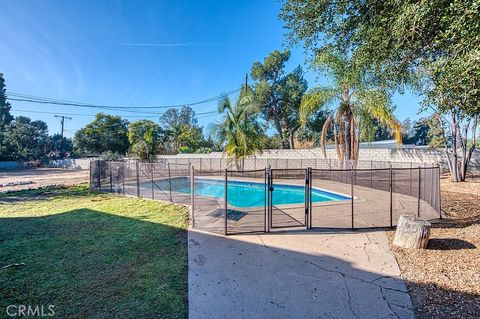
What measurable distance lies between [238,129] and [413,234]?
11351 millimetres

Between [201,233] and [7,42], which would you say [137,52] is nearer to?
[7,42]

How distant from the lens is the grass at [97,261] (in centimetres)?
283

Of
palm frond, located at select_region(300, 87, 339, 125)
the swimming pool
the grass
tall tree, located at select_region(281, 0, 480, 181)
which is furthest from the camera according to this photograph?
palm frond, located at select_region(300, 87, 339, 125)

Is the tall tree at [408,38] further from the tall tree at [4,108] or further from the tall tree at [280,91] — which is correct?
the tall tree at [4,108]

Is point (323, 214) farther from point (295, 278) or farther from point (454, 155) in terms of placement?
point (454, 155)

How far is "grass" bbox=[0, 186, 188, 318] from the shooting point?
283 centimetres

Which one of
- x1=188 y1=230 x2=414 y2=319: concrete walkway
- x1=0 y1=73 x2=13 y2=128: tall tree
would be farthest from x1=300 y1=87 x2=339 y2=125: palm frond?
x1=0 y1=73 x2=13 y2=128: tall tree

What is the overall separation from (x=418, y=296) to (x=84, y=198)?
11.0m

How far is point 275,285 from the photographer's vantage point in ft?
10.7

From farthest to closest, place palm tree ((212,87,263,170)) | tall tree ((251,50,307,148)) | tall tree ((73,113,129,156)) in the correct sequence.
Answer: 1. tall tree ((73,113,129,156))
2. tall tree ((251,50,307,148))
3. palm tree ((212,87,263,170))

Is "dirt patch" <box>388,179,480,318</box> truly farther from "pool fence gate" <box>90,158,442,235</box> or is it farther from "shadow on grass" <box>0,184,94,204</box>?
"shadow on grass" <box>0,184,94,204</box>

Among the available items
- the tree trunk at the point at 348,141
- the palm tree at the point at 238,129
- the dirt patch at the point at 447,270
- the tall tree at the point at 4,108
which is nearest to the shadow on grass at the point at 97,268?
the dirt patch at the point at 447,270

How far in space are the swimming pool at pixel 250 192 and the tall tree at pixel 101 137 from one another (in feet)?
89.1

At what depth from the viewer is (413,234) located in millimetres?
4355
